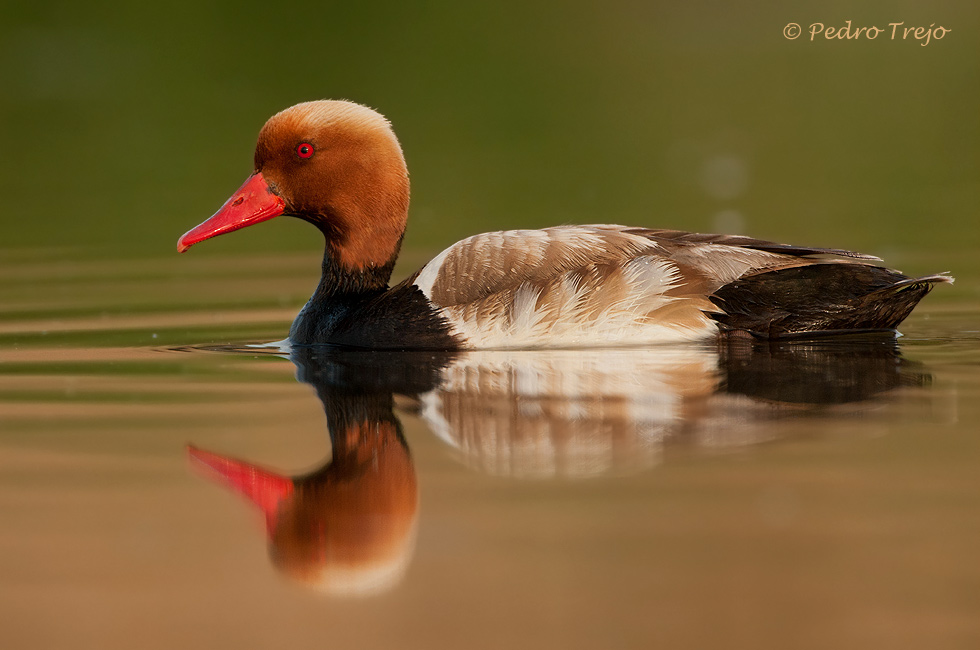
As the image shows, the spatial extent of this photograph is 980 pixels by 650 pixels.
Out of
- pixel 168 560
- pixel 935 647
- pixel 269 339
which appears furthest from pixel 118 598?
pixel 269 339

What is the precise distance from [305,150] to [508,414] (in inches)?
106

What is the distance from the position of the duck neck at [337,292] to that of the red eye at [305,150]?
544 mm

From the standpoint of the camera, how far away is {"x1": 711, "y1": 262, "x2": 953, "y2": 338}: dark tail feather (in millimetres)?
6883

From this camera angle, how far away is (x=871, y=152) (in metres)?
17.1

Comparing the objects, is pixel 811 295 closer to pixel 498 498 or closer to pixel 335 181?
pixel 335 181

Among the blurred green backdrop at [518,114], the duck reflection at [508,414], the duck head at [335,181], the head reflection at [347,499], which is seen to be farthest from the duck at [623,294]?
the blurred green backdrop at [518,114]

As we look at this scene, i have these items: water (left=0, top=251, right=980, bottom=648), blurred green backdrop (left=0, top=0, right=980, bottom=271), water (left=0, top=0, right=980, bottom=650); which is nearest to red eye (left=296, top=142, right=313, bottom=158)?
water (left=0, top=0, right=980, bottom=650)

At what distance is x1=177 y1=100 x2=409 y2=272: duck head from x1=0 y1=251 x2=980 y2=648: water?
90cm

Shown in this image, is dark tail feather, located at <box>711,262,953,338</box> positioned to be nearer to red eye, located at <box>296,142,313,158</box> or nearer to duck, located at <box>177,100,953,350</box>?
duck, located at <box>177,100,953,350</box>

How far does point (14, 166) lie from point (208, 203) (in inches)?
200

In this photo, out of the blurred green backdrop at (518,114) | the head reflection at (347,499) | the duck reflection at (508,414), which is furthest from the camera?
the blurred green backdrop at (518,114)

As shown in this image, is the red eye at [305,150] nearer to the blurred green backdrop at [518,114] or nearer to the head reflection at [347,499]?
the head reflection at [347,499]

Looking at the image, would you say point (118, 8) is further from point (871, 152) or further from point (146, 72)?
point (871, 152)

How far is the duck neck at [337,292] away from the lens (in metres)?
7.48
